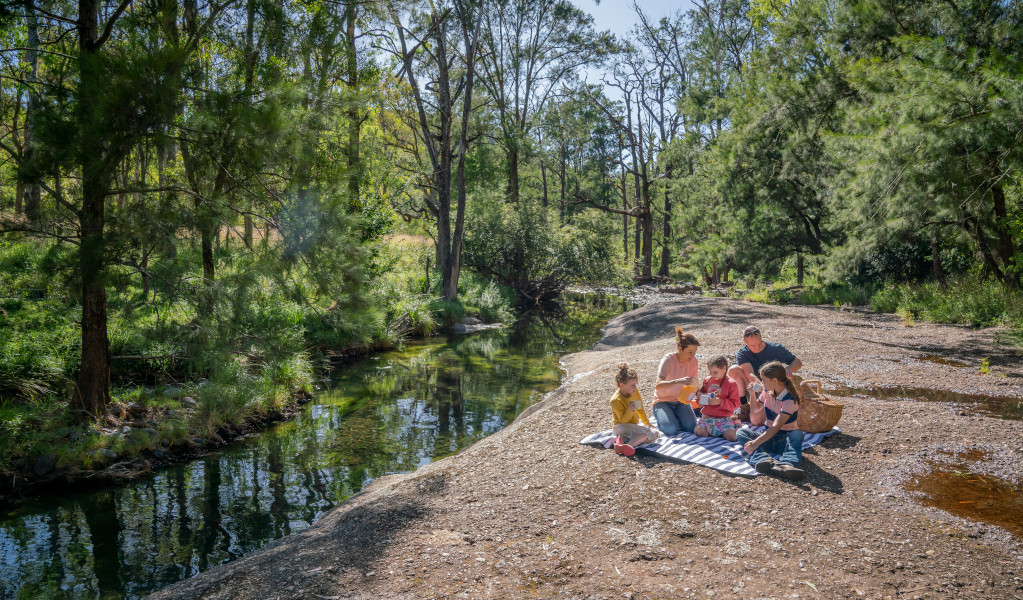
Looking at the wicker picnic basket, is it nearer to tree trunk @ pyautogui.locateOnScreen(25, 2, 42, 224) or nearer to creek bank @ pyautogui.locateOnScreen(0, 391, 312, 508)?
creek bank @ pyautogui.locateOnScreen(0, 391, 312, 508)

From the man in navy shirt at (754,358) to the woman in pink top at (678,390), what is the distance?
1.62 ft

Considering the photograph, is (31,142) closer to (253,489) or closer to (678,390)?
(253,489)

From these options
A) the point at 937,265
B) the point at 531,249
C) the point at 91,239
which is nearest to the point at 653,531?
the point at 91,239

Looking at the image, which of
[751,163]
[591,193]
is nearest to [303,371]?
[751,163]

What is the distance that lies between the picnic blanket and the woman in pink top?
13 centimetres

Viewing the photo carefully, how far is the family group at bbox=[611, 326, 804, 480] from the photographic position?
5656 millimetres

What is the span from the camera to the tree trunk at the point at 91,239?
5574 millimetres

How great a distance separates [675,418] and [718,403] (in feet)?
1.62

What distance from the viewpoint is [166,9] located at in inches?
256

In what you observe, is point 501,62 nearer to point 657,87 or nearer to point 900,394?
point 657,87

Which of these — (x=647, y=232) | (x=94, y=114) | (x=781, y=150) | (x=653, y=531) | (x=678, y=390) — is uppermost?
(x=781, y=150)

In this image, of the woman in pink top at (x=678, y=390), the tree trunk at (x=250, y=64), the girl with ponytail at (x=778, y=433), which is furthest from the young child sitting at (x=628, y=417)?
the tree trunk at (x=250, y=64)

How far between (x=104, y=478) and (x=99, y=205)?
10.4ft

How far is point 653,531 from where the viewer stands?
15.2ft
